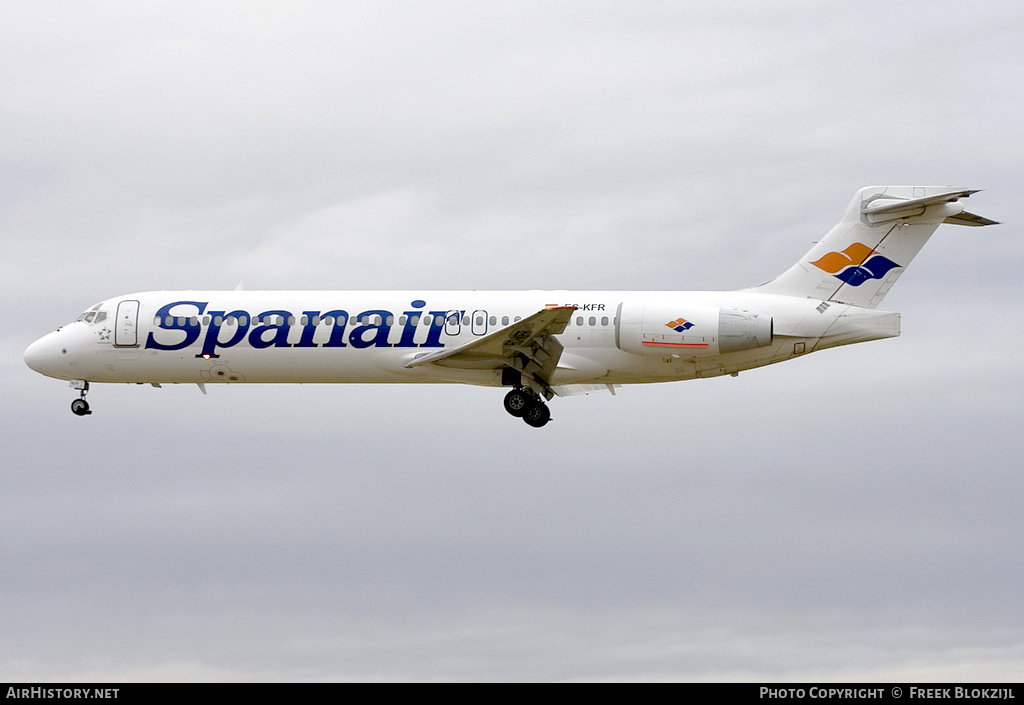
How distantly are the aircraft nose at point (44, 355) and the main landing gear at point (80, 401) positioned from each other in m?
0.71

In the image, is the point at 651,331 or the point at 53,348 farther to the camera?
the point at 53,348

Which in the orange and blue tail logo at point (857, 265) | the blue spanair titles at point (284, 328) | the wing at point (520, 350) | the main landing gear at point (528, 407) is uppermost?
the orange and blue tail logo at point (857, 265)

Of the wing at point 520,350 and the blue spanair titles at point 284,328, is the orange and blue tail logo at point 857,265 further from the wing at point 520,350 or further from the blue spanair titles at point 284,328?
the blue spanair titles at point 284,328

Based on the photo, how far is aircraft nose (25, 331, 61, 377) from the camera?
3609 cm

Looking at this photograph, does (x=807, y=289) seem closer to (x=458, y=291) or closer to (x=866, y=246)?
(x=866, y=246)

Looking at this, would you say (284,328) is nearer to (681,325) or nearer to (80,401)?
(80,401)

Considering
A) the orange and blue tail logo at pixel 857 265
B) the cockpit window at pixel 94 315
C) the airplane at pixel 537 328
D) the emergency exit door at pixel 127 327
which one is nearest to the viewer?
the airplane at pixel 537 328

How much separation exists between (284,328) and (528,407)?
650cm

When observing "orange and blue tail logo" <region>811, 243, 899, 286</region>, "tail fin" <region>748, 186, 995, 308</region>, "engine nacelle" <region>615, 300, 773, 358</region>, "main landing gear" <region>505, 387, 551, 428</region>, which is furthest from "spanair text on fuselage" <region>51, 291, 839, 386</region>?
"orange and blue tail logo" <region>811, 243, 899, 286</region>

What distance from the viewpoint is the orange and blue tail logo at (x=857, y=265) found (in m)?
33.4

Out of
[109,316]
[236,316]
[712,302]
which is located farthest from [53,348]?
[712,302]

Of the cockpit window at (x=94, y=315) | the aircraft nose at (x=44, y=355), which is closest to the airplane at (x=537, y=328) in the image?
the cockpit window at (x=94, y=315)

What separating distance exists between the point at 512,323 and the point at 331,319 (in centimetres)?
460

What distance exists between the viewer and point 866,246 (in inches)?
1320
